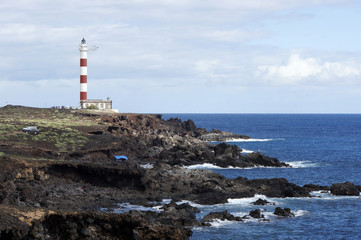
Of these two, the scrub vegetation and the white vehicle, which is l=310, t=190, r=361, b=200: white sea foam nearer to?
the scrub vegetation

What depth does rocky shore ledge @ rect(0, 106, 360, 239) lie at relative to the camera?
1272 inches

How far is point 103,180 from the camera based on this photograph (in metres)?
57.1

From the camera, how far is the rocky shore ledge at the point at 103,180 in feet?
106

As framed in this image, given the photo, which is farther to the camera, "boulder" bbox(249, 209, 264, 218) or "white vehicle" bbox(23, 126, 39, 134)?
"white vehicle" bbox(23, 126, 39, 134)

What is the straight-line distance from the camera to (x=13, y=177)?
52969mm

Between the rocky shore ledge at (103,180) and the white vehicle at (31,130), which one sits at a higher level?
the white vehicle at (31,130)

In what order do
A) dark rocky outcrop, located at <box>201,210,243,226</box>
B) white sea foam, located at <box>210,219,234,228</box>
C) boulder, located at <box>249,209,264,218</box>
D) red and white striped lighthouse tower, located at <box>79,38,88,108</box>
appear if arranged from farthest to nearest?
red and white striped lighthouse tower, located at <box>79,38,88,108</box> → boulder, located at <box>249,209,264,218</box> → dark rocky outcrop, located at <box>201,210,243,226</box> → white sea foam, located at <box>210,219,234,228</box>

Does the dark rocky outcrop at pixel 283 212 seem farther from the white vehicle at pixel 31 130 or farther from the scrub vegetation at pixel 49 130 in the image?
the white vehicle at pixel 31 130

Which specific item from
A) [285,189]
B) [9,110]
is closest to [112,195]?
[285,189]

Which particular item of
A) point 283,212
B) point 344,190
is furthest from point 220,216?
point 344,190

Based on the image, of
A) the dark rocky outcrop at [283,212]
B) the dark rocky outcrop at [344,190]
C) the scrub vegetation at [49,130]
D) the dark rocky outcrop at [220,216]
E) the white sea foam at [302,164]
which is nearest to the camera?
the dark rocky outcrop at [220,216]

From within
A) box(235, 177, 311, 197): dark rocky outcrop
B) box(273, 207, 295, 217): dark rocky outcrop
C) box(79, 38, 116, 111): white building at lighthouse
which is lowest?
box(273, 207, 295, 217): dark rocky outcrop

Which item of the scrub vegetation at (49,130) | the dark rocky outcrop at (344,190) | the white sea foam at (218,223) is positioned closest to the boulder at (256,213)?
the white sea foam at (218,223)

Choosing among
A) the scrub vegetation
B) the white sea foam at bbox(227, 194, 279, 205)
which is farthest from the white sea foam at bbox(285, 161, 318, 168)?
the white sea foam at bbox(227, 194, 279, 205)
